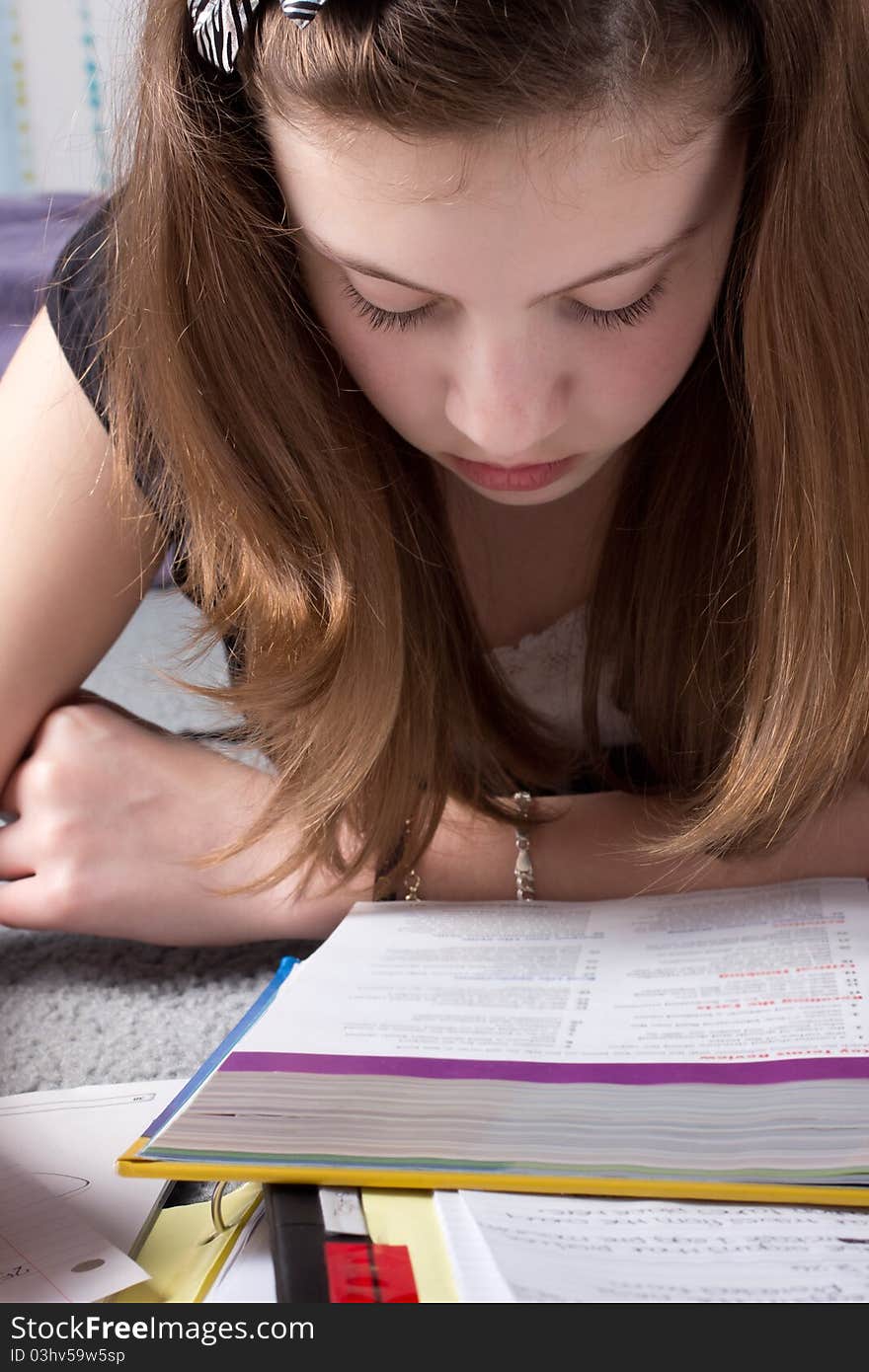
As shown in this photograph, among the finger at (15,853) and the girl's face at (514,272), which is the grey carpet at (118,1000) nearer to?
the finger at (15,853)

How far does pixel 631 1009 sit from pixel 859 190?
37 cm

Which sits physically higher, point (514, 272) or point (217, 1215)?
point (514, 272)

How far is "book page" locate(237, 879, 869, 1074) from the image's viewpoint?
0.54 m

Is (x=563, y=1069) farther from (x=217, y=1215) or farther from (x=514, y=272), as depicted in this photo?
(x=514, y=272)

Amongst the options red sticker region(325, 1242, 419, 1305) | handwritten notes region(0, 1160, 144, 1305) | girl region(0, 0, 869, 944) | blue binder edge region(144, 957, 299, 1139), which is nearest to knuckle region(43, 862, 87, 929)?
girl region(0, 0, 869, 944)

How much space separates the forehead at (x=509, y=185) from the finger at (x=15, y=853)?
408 mm

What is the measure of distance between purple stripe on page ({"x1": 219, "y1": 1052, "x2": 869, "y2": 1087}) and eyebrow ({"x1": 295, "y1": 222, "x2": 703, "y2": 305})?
0.30 metres

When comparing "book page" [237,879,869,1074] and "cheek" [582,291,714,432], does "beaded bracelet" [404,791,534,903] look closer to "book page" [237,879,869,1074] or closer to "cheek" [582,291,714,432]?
"book page" [237,879,869,1074]

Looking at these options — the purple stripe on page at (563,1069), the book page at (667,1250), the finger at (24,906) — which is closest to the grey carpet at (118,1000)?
the finger at (24,906)

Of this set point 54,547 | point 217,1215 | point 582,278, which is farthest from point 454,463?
point 217,1215

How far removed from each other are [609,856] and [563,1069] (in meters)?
0.24

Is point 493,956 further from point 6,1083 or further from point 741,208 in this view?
point 741,208

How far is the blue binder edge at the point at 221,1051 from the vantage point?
0.50 m

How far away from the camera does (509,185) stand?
0.51 metres
